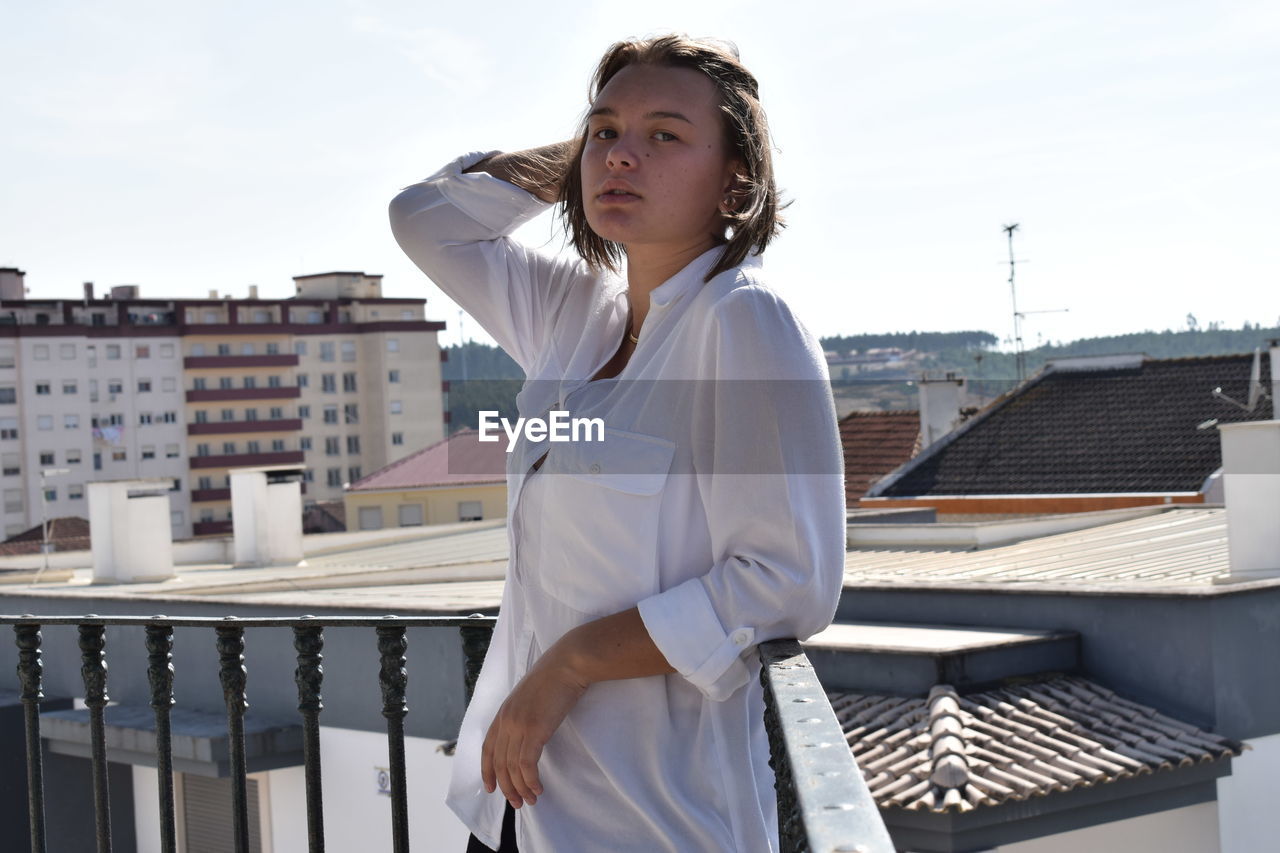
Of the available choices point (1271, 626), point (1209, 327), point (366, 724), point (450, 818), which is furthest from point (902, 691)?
point (1209, 327)

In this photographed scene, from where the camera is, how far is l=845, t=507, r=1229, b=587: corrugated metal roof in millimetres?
12344

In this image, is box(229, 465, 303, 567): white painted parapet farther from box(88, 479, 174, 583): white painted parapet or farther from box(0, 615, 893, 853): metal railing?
box(0, 615, 893, 853): metal railing

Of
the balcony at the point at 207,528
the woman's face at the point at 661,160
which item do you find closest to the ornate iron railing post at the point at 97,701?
the woman's face at the point at 661,160

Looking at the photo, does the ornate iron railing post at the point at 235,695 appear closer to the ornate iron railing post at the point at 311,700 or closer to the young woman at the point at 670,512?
the ornate iron railing post at the point at 311,700

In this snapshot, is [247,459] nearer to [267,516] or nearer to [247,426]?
[247,426]

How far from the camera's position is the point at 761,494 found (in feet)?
5.63

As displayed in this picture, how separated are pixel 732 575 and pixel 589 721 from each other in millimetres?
286

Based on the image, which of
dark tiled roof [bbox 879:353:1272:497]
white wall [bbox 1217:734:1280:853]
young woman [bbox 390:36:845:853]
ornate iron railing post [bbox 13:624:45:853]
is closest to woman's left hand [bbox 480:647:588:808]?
young woman [bbox 390:36:845:853]

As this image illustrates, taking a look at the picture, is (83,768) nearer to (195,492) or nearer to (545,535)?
(545,535)

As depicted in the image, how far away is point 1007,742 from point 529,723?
8.69 m

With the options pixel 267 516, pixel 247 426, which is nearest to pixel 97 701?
pixel 267 516

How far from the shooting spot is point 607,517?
1.80 meters

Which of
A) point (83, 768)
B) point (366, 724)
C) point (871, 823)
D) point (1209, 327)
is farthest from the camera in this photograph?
point (1209, 327)

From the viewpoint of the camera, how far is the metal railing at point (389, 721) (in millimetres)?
1274
